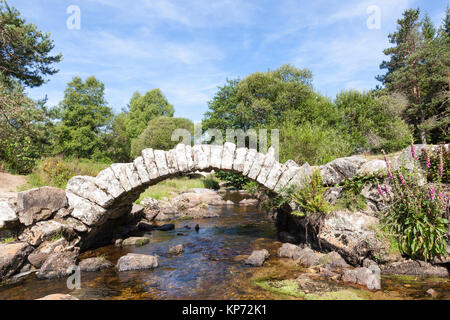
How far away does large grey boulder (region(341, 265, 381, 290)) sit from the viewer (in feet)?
16.8

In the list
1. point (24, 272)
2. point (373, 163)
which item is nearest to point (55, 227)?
point (24, 272)

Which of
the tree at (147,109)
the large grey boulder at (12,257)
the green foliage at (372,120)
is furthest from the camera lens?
the tree at (147,109)

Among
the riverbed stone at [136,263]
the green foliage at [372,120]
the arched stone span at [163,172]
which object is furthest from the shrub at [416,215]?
the green foliage at [372,120]

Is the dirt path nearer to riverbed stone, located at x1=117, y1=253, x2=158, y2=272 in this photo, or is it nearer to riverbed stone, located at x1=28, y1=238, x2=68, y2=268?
riverbed stone, located at x1=28, y1=238, x2=68, y2=268

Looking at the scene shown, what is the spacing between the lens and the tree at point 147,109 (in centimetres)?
4664

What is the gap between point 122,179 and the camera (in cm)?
802

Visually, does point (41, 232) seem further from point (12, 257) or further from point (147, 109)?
point (147, 109)

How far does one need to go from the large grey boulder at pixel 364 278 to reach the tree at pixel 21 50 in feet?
52.0

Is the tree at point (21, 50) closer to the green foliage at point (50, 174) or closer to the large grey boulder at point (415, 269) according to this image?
the green foliage at point (50, 174)

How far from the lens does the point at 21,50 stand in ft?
43.4

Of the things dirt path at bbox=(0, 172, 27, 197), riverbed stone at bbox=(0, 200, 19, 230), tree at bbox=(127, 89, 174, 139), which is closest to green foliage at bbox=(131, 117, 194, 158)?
tree at bbox=(127, 89, 174, 139)

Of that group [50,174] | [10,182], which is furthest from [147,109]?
[10,182]
